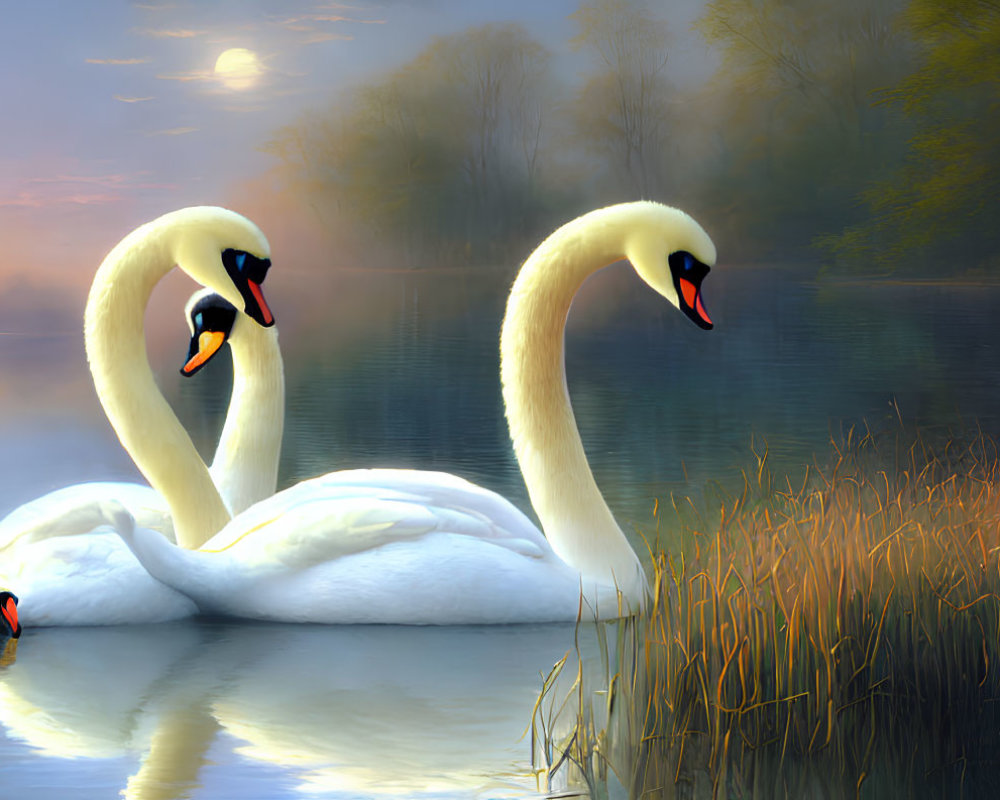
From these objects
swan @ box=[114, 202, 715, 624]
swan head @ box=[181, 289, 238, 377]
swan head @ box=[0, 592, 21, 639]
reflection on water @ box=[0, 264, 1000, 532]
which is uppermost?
reflection on water @ box=[0, 264, 1000, 532]

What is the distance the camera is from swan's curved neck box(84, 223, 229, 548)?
618 cm

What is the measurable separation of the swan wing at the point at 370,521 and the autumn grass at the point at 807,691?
1.16 m

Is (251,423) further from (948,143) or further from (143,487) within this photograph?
(948,143)

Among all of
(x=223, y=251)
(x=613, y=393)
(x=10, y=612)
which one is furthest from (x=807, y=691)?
(x=613, y=393)

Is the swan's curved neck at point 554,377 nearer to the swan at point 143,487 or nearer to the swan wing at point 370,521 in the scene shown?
the swan wing at point 370,521

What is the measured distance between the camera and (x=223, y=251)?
20.4 ft

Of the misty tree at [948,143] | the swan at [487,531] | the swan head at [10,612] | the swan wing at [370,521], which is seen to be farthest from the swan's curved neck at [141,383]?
the misty tree at [948,143]

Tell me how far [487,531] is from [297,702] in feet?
3.61

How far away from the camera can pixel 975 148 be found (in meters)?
26.7

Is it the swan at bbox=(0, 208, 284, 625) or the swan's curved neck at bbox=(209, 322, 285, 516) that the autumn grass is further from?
the swan's curved neck at bbox=(209, 322, 285, 516)

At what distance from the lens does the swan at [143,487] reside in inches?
220

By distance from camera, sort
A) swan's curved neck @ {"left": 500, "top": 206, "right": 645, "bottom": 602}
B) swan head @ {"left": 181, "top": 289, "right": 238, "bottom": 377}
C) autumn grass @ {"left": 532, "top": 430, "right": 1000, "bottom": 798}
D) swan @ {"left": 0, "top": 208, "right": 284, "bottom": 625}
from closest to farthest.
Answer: autumn grass @ {"left": 532, "top": 430, "right": 1000, "bottom": 798} → swan @ {"left": 0, "top": 208, "right": 284, "bottom": 625} → swan's curved neck @ {"left": 500, "top": 206, "right": 645, "bottom": 602} → swan head @ {"left": 181, "top": 289, "right": 238, "bottom": 377}

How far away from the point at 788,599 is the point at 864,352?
46.6 ft

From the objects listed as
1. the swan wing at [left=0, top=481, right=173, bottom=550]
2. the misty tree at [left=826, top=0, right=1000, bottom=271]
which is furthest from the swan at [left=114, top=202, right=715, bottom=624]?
the misty tree at [left=826, top=0, right=1000, bottom=271]
